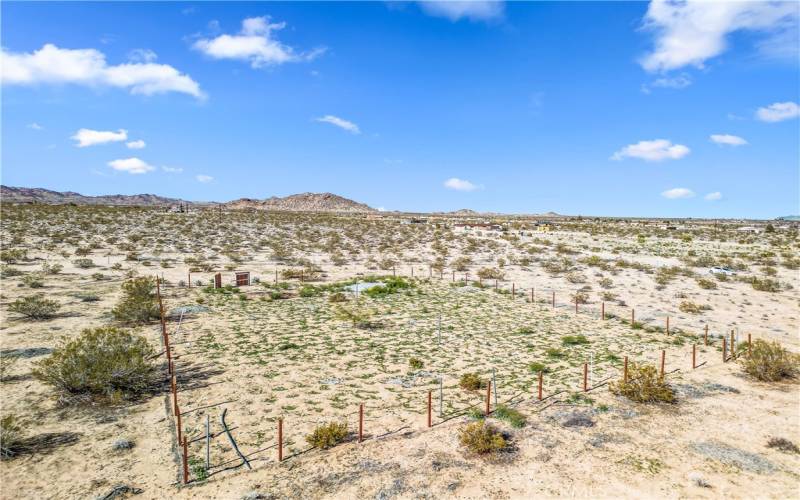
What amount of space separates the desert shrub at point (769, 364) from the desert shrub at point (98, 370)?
17.5 metres

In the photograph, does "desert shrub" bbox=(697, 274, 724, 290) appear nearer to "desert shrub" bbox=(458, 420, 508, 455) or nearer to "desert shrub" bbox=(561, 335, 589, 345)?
"desert shrub" bbox=(561, 335, 589, 345)

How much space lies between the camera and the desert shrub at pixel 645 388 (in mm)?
11375

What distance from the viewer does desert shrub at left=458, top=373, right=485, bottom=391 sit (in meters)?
12.1

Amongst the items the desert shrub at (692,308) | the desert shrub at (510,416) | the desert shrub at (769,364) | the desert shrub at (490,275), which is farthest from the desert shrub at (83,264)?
the desert shrub at (692,308)

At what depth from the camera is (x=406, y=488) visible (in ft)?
25.7

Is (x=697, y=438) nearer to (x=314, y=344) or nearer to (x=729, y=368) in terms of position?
(x=729, y=368)

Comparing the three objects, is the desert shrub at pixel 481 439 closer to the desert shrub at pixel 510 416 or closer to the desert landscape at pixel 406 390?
the desert landscape at pixel 406 390

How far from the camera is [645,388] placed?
11.5m

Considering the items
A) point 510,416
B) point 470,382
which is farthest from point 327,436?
point 470,382

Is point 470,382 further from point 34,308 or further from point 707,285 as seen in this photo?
point 707,285

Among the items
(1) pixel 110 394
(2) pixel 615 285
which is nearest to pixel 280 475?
(1) pixel 110 394

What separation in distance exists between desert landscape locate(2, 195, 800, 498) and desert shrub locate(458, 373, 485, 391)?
6 centimetres

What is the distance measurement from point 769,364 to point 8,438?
63.0ft

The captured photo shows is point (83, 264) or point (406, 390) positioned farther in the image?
point (83, 264)
